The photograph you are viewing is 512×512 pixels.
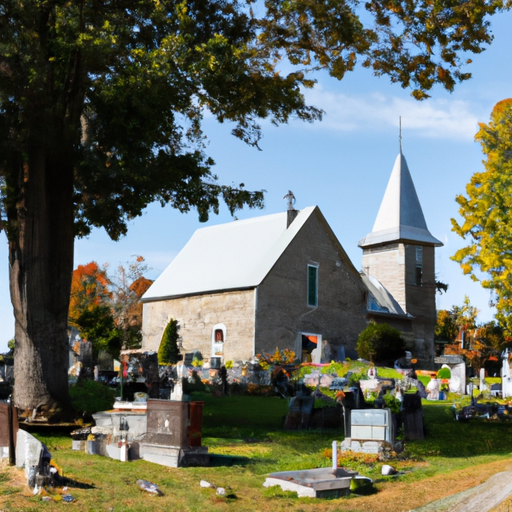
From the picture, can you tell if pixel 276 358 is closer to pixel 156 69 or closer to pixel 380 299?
pixel 380 299

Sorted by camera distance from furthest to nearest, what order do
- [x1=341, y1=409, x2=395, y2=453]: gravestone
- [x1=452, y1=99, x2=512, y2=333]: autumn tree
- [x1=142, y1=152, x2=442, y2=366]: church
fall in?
[x1=142, y1=152, x2=442, y2=366]: church < [x1=452, y1=99, x2=512, y2=333]: autumn tree < [x1=341, y1=409, x2=395, y2=453]: gravestone

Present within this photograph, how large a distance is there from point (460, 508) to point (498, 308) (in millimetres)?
17751

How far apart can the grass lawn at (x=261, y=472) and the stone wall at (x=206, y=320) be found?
18485 mm

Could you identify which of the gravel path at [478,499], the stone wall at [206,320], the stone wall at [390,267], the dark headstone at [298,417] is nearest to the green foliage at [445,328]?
the stone wall at [390,267]

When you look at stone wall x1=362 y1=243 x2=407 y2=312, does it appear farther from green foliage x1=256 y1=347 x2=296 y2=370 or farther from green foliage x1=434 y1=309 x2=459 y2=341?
green foliage x1=256 y1=347 x2=296 y2=370

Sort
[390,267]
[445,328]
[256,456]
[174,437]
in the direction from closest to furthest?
[174,437]
[256,456]
[390,267]
[445,328]

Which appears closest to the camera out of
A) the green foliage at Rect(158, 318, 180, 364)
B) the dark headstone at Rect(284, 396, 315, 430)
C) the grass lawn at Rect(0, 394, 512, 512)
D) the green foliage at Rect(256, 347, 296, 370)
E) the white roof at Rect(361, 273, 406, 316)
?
the grass lawn at Rect(0, 394, 512, 512)

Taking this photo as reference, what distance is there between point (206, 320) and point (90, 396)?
1792 cm

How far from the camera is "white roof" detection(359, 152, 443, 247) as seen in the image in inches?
1768

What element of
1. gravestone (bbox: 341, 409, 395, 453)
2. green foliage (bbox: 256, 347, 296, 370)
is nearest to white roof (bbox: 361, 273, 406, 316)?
green foliage (bbox: 256, 347, 296, 370)

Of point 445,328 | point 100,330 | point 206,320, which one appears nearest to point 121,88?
point 206,320

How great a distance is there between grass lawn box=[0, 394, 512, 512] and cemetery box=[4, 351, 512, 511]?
0.08 feet

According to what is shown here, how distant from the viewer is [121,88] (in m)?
Answer: 13.5

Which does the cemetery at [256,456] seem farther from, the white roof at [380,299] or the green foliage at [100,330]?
the green foliage at [100,330]
